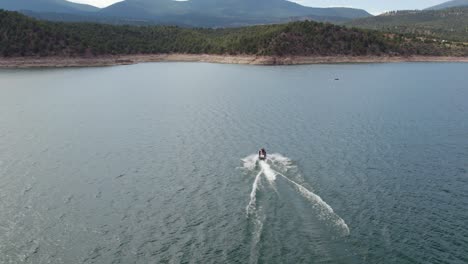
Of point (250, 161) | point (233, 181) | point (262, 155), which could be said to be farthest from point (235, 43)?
point (233, 181)

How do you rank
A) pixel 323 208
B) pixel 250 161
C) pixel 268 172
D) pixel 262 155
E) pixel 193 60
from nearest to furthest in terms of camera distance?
1. pixel 323 208
2. pixel 268 172
3. pixel 262 155
4. pixel 250 161
5. pixel 193 60

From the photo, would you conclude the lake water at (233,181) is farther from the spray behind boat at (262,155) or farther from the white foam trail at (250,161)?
the spray behind boat at (262,155)

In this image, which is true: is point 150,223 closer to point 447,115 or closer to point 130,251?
point 130,251

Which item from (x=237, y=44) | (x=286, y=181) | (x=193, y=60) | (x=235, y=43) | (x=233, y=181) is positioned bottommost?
(x=233, y=181)

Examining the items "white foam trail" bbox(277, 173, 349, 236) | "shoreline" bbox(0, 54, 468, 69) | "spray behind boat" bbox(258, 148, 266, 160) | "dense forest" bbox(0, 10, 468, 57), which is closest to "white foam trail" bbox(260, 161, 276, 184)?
"spray behind boat" bbox(258, 148, 266, 160)

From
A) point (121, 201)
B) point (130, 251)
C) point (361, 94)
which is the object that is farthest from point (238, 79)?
point (130, 251)

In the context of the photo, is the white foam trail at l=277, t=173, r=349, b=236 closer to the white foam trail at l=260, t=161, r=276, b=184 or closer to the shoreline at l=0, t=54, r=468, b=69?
the white foam trail at l=260, t=161, r=276, b=184

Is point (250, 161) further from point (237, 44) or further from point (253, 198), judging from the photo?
point (237, 44)
